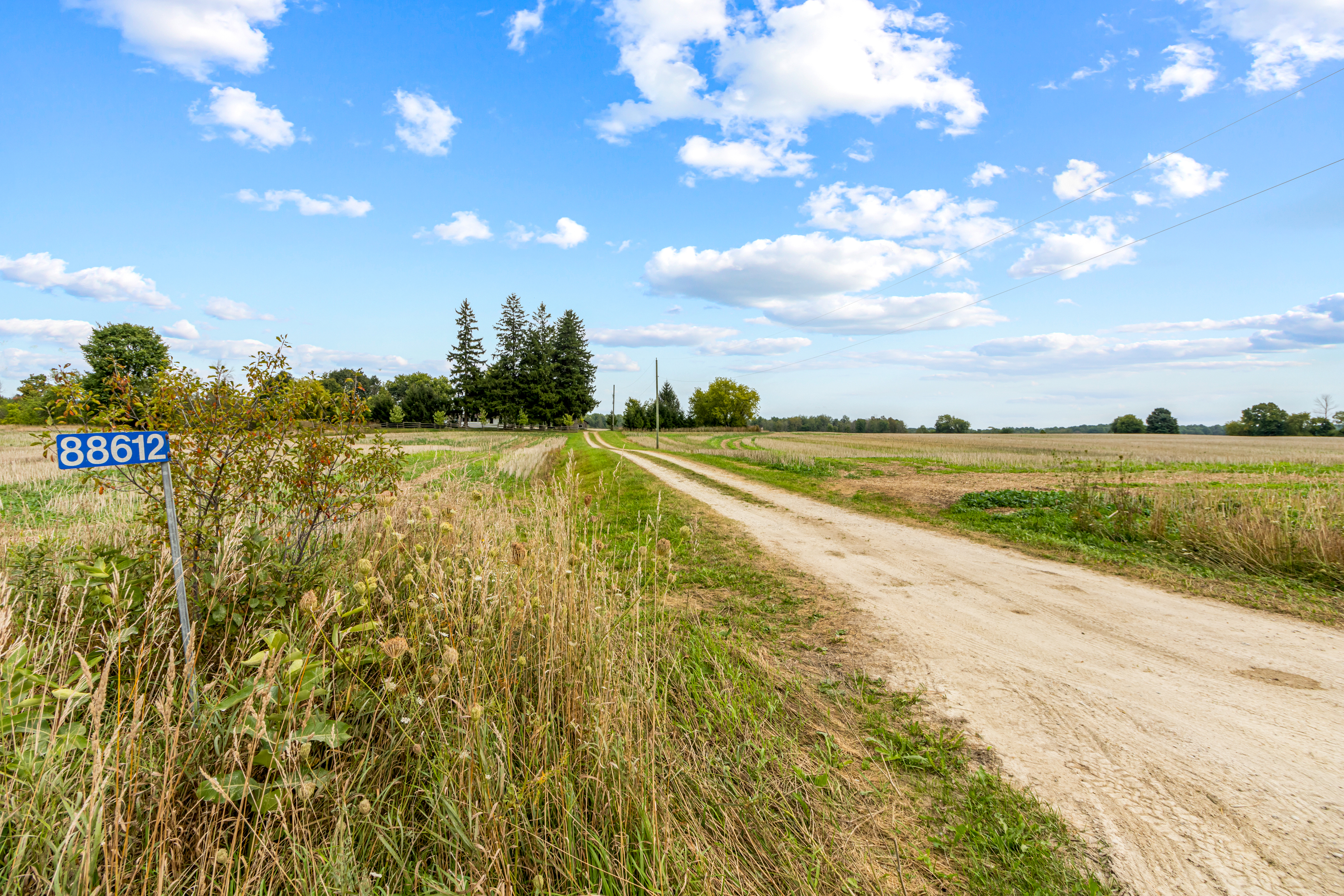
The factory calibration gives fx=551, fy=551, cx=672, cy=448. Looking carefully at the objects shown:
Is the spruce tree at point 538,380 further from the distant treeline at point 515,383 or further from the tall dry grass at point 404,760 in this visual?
the tall dry grass at point 404,760

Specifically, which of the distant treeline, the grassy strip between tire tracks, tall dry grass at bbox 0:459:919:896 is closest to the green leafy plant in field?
tall dry grass at bbox 0:459:919:896

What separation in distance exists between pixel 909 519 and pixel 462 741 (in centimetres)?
1098

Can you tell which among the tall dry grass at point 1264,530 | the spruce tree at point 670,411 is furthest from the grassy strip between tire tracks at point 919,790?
the spruce tree at point 670,411

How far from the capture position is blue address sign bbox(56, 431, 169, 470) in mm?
2545

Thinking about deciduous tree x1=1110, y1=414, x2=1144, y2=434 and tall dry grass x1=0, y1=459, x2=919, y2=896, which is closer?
tall dry grass x1=0, y1=459, x2=919, y2=896

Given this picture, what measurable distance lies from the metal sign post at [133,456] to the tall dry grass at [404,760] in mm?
158

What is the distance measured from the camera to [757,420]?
112312mm

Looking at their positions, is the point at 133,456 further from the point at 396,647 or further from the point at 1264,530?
the point at 1264,530

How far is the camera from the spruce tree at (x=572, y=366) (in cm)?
8394

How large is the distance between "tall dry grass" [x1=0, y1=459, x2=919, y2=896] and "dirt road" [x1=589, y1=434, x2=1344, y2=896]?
1.19 metres

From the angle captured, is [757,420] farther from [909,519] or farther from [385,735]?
[385,735]

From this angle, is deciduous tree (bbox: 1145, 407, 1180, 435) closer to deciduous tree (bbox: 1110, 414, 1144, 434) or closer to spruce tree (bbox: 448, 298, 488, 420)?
deciduous tree (bbox: 1110, 414, 1144, 434)

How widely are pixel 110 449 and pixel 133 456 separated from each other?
0.35 feet

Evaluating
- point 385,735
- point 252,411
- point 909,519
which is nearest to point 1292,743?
point 385,735
